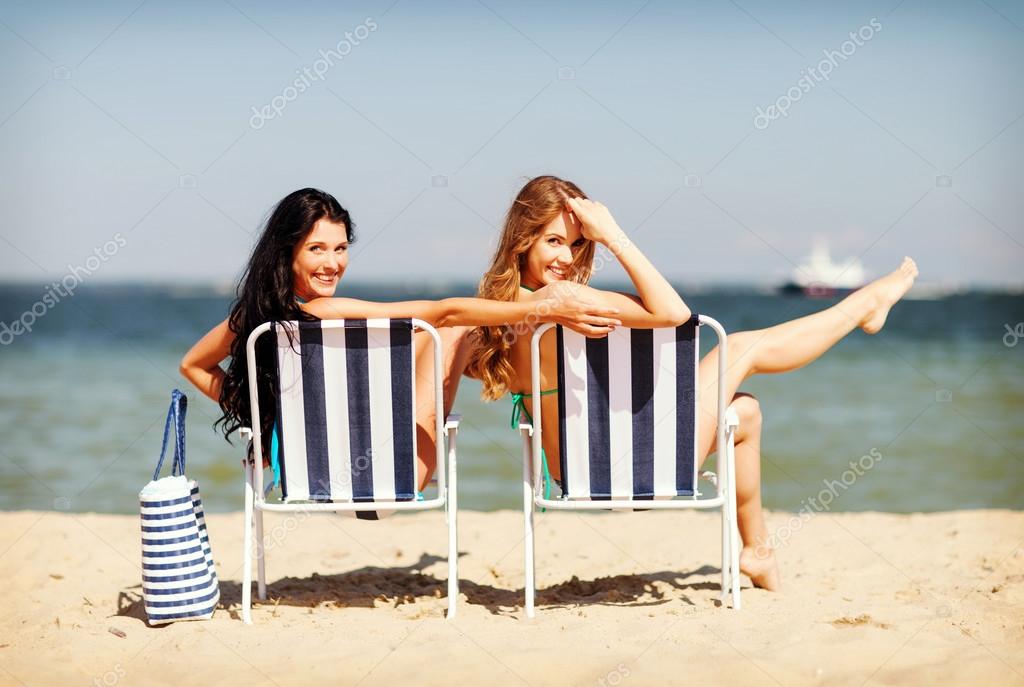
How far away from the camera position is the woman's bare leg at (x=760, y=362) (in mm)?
3684

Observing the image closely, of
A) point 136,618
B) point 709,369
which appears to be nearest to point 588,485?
point 709,369

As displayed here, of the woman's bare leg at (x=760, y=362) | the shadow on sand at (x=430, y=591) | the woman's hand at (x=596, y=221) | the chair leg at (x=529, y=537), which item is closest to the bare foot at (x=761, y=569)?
the woman's bare leg at (x=760, y=362)

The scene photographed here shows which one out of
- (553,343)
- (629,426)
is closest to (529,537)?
(629,426)

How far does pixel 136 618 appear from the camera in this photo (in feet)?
11.9

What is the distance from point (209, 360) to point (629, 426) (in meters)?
1.57

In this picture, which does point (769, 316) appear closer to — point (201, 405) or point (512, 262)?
point (201, 405)

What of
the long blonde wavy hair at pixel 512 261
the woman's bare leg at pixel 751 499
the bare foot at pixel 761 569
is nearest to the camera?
the long blonde wavy hair at pixel 512 261

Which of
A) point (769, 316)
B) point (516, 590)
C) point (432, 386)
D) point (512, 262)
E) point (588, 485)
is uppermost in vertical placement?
point (769, 316)

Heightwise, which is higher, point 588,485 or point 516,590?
point 588,485

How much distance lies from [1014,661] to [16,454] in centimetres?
778

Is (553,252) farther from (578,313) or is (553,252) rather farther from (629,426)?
(629,426)

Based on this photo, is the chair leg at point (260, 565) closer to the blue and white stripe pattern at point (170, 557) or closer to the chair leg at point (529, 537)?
the blue and white stripe pattern at point (170, 557)

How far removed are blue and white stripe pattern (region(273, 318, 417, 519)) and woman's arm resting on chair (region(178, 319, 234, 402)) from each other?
39 centimetres

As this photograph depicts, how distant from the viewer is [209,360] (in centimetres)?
367
